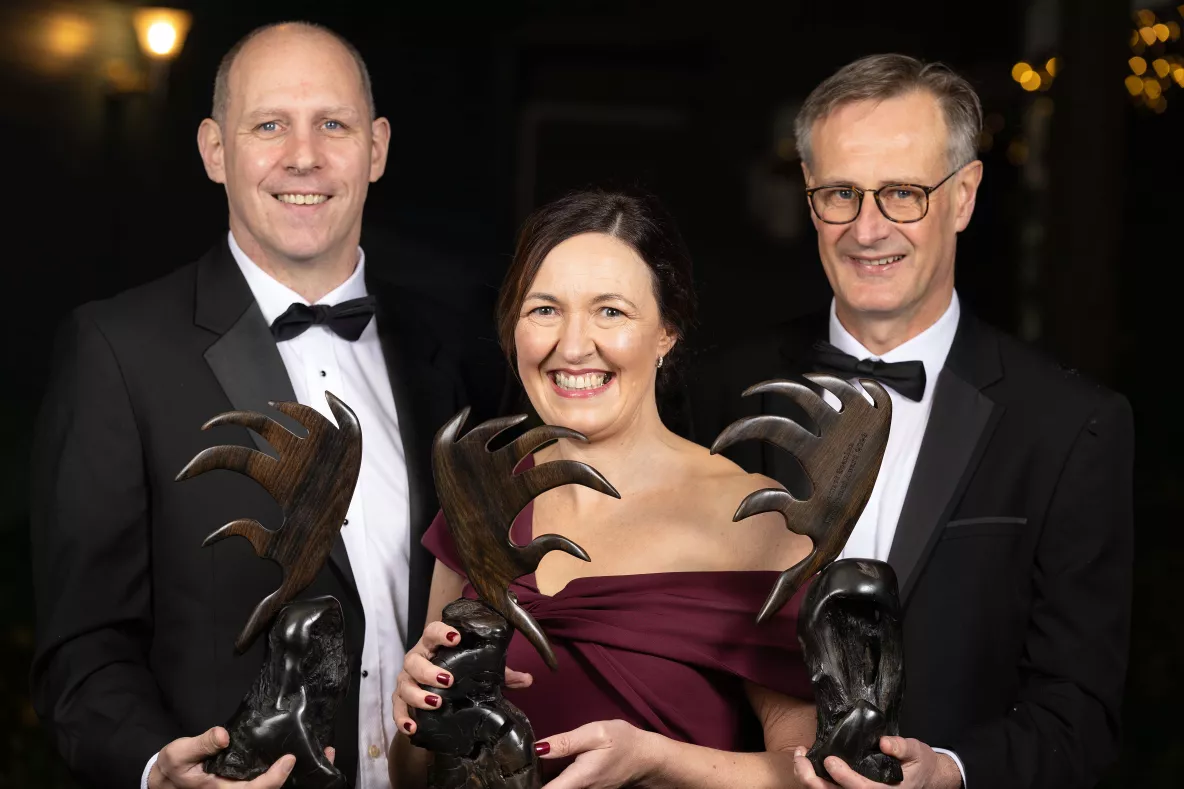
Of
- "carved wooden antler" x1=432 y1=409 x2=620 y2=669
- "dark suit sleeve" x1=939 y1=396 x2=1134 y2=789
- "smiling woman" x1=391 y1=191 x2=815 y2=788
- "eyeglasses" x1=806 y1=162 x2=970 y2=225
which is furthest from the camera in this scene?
"eyeglasses" x1=806 y1=162 x2=970 y2=225

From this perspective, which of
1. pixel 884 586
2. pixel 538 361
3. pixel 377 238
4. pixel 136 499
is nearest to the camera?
pixel 884 586

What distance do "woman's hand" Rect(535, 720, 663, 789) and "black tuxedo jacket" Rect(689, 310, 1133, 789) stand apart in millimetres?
786

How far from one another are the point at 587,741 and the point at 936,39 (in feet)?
11.1

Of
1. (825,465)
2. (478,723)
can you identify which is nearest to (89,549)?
(478,723)

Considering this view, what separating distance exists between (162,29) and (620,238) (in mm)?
2577

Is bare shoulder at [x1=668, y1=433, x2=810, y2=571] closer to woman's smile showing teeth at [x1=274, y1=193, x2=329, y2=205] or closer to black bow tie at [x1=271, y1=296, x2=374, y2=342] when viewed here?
black bow tie at [x1=271, y1=296, x2=374, y2=342]

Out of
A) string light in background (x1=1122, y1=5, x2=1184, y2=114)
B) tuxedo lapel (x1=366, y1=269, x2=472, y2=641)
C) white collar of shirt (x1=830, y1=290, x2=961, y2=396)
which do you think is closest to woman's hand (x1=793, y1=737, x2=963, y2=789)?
white collar of shirt (x1=830, y1=290, x2=961, y2=396)

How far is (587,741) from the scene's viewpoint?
2.59 metres

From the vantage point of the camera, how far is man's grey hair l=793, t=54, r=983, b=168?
3.28 meters

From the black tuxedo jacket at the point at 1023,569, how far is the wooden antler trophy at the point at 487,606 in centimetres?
94

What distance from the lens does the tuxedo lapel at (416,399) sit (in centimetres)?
338

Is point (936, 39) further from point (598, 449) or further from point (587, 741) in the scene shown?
point (587, 741)

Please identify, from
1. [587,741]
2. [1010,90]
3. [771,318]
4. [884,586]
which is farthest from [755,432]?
[1010,90]

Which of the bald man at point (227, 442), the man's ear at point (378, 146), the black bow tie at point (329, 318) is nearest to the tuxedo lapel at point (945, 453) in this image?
the bald man at point (227, 442)
